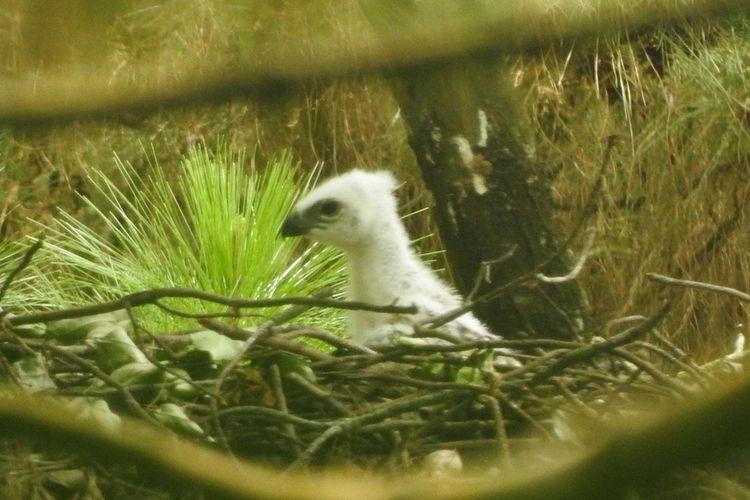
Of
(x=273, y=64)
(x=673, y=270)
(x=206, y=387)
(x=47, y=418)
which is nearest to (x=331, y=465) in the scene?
(x=206, y=387)

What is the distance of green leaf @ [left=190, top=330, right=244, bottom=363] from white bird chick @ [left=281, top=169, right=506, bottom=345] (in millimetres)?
558

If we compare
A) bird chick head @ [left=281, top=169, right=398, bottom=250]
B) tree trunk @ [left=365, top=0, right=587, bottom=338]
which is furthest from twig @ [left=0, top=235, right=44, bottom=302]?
tree trunk @ [left=365, top=0, right=587, bottom=338]

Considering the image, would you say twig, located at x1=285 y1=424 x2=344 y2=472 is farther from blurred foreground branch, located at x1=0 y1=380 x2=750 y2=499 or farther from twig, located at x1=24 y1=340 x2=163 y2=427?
blurred foreground branch, located at x1=0 y1=380 x2=750 y2=499

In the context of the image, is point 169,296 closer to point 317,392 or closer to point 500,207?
point 317,392

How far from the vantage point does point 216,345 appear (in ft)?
4.51

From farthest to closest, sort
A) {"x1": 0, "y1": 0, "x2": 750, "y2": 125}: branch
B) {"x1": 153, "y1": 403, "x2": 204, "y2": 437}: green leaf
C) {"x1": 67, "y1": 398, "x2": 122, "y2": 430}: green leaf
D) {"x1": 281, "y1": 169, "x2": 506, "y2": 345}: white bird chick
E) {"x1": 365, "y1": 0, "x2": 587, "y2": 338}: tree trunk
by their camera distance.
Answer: {"x1": 365, "y1": 0, "x2": 587, "y2": 338}: tree trunk → {"x1": 281, "y1": 169, "x2": 506, "y2": 345}: white bird chick → {"x1": 153, "y1": 403, "x2": 204, "y2": 437}: green leaf → {"x1": 67, "y1": 398, "x2": 122, "y2": 430}: green leaf → {"x1": 0, "y1": 0, "x2": 750, "y2": 125}: branch

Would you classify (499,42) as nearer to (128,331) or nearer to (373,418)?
(373,418)

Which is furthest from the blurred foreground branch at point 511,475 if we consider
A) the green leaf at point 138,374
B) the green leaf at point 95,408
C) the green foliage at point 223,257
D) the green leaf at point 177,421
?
the green foliage at point 223,257

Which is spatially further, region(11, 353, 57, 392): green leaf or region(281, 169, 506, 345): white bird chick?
region(281, 169, 506, 345): white bird chick

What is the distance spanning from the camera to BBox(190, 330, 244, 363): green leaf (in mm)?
1358

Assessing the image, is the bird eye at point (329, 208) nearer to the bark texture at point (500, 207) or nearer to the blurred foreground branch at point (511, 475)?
the bark texture at point (500, 207)

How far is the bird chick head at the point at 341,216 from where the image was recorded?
6.83ft

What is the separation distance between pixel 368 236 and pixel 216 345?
0.74m

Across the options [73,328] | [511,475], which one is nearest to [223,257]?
[73,328]
